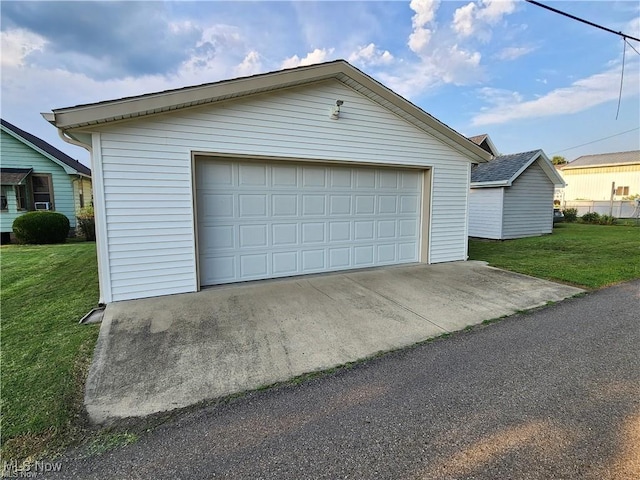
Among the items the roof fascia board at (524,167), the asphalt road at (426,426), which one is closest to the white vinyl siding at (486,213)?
the roof fascia board at (524,167)

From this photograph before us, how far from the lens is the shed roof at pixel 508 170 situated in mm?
13005

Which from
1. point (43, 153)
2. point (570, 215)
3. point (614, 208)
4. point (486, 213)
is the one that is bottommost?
point (570, 215)

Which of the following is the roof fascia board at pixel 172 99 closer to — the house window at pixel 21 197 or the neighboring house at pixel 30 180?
the neighboring house at pixel 30 180

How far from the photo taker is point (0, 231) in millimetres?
13359

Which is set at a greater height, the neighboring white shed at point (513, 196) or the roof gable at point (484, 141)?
the roof gable at point (484, 141)

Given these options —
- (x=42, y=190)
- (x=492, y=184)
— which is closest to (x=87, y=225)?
(x=42, y=190)

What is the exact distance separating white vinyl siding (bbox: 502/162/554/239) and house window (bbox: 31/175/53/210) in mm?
19815

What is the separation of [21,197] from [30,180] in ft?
2.81

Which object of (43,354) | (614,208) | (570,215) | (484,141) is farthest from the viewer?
(614,208)

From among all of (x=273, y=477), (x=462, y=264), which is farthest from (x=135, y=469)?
(x=462, y=264)

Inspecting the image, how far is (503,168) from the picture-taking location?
13.9m

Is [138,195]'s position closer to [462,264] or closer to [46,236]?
[462,264]

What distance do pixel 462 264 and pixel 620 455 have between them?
634 centimetres

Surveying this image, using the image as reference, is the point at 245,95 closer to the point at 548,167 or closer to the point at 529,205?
the point at 529,205
